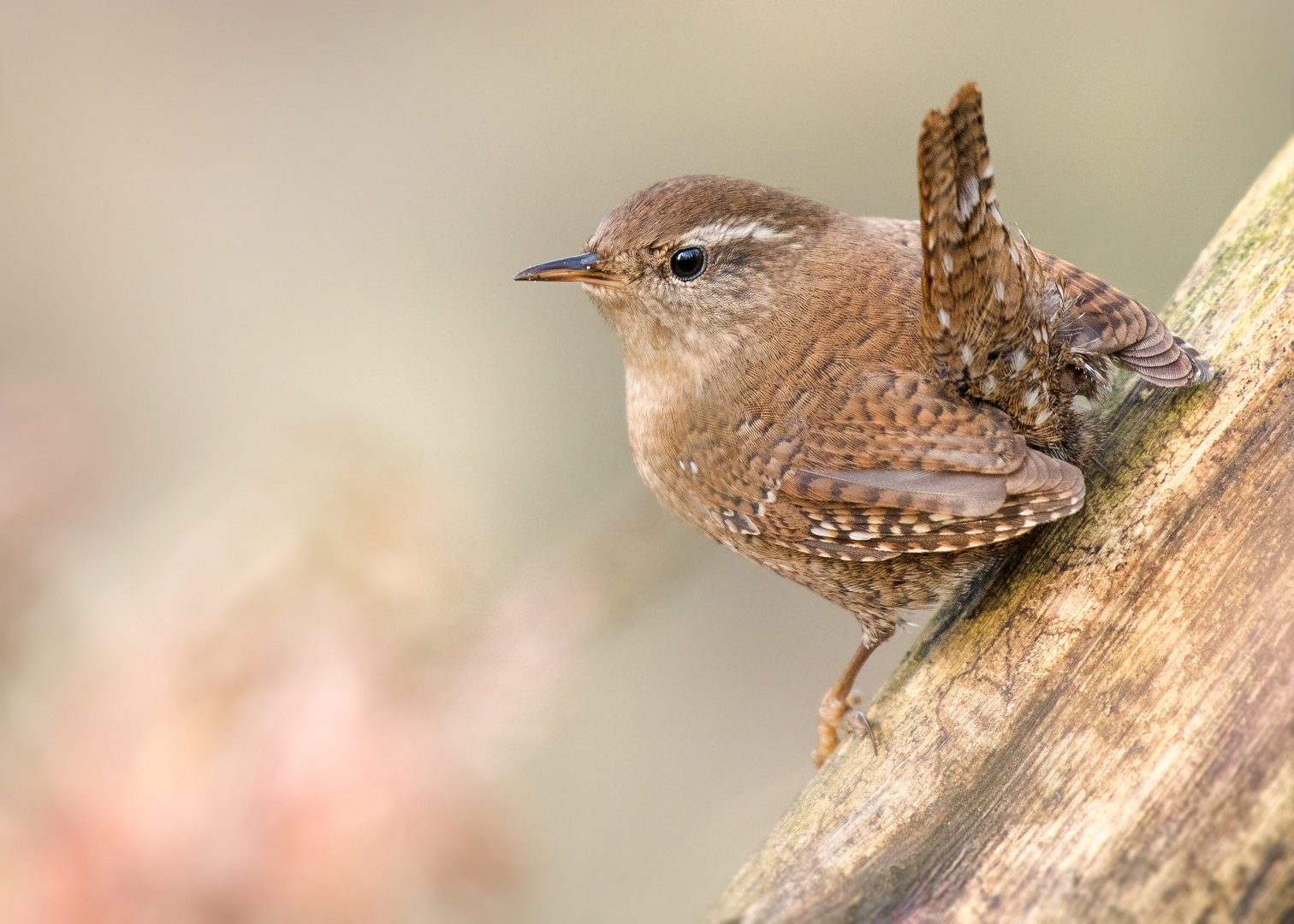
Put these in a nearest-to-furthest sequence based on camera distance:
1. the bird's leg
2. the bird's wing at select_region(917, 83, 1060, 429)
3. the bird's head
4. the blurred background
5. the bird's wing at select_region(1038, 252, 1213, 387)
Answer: the bird's wing at select_region(917, 83, 1060, 429)
the bird's wing at select_region(1038, 252, 1213, 387)
the bird's head
the bird's leg
the blurred background

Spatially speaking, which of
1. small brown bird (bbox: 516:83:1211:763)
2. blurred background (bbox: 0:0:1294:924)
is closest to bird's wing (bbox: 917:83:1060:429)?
small brown bird (bbox: 516:83:1211:763)

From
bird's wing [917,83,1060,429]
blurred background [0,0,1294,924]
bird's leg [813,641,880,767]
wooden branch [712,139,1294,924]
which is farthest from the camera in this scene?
blurred background [0,0,1294,924]

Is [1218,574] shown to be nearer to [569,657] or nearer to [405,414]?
[569,657]

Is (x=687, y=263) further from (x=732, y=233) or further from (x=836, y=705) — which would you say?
(x=836, y=705)

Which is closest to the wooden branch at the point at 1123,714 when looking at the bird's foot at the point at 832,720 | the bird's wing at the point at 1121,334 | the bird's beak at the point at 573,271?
the bird's wing at the point at 1121,334

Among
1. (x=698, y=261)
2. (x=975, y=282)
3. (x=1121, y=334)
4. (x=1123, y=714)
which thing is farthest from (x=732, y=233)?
(x=1123, y=714)

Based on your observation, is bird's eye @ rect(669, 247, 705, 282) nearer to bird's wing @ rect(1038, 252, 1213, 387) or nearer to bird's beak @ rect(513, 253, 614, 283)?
bird's beak @ rect(513, 253, 614, 283)

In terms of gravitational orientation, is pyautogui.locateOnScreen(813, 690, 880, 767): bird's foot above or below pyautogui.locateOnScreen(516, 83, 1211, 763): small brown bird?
below

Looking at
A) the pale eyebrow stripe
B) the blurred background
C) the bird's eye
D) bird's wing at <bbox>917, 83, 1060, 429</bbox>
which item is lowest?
the blurred background
